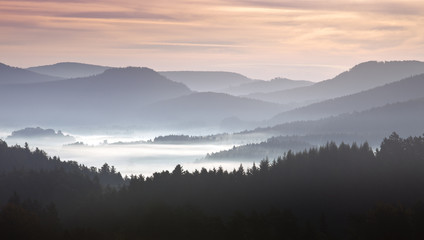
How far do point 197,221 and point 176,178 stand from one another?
6244 cm

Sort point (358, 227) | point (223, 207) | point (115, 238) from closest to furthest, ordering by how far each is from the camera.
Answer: point (115, 238), point (358, 227), point (223, 207)

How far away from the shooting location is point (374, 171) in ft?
504

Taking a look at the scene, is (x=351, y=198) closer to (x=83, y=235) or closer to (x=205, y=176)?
(x=205, y=176)

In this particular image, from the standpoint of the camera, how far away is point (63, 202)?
619ft

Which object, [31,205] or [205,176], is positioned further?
[205,176]

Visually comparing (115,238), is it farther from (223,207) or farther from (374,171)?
(374,171)

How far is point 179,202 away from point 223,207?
8412 mm

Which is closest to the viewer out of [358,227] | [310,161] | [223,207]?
[358,227]

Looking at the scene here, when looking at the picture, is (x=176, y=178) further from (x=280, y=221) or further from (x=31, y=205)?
(x=280, y=221)

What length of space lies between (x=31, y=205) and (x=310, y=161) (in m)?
59.7

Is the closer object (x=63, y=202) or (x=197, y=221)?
(x=197, y=221)

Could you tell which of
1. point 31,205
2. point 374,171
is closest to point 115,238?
→ point 31,205

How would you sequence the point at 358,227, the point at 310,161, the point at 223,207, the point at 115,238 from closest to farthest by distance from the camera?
1. the point at 115,238
2. the point at 358,227
3. the point at 223,207
4. the point at 310,161

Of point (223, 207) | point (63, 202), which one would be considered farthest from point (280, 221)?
point (63, 202)
